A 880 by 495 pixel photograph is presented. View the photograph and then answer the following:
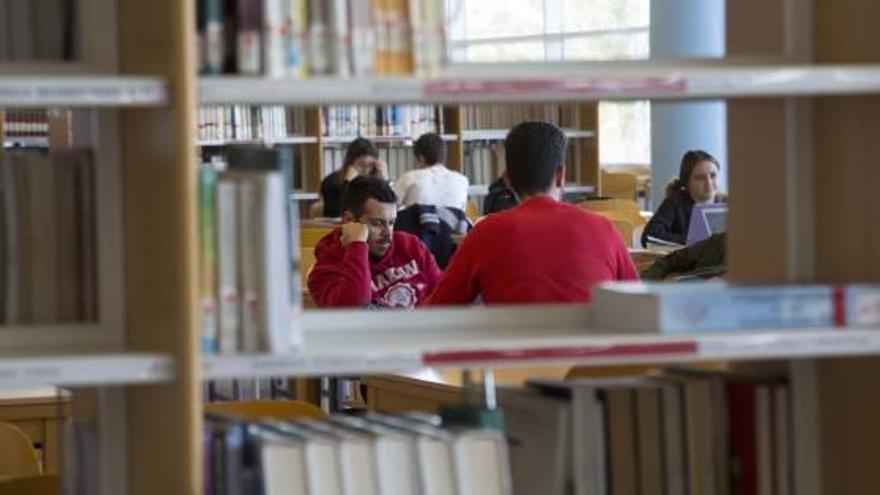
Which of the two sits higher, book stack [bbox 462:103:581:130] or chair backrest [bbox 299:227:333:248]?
Answer: book stack [bbox 462:103:581:130]

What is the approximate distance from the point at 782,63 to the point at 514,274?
6.10ft

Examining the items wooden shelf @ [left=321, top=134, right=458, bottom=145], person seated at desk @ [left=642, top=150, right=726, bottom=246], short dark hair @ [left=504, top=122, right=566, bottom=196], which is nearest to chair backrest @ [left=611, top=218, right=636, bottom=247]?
person seated at desk @ [left=642, top=150, right=726, bottom=246]

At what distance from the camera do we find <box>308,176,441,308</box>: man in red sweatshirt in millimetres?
5309

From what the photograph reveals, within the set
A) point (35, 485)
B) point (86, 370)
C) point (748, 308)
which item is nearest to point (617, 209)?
point (35, 485)

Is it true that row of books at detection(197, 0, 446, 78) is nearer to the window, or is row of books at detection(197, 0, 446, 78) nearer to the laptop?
the laptop

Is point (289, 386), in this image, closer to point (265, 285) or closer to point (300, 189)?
point (265, 285)

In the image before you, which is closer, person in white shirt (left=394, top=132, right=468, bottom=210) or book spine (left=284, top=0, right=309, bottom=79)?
book spine (left=284, top=0, right=309, bottom=79)

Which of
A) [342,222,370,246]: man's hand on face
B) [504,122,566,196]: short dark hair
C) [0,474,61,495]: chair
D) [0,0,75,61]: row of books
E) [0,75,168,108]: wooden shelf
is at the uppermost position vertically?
[0,0,75,61]: row of books

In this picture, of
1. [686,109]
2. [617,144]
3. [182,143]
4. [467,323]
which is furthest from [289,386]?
[617,144]

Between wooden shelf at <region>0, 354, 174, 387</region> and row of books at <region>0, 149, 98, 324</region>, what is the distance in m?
0.26

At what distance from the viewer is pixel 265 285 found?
2.12 metres

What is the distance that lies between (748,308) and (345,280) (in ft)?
9.85

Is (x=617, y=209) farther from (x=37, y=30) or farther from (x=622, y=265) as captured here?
(x=37, y=30)

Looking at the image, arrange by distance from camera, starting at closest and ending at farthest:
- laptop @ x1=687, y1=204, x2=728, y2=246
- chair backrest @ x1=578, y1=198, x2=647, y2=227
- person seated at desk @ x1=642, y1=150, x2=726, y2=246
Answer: laptop @ x1=687, y1=204, x2=728, y2=246, person seated at desk @ x1=642, y1=150, x2=726, y2=246, chair backrest @ x1=578, y1=198, x2=647, y2=227
